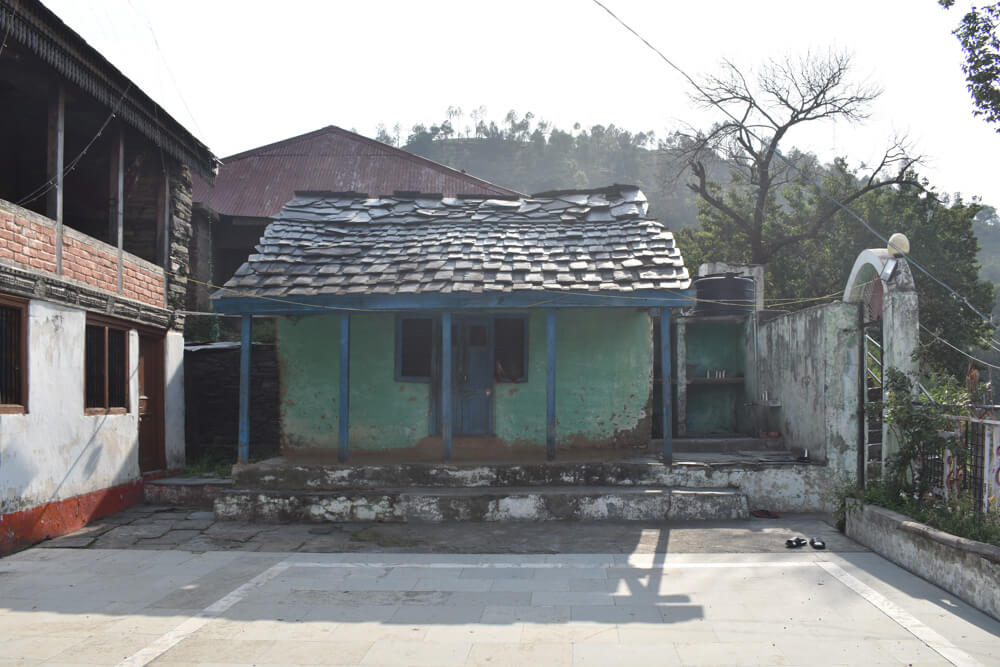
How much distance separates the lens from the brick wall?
7.92 m

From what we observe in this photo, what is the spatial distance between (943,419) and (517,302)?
496 centimetres

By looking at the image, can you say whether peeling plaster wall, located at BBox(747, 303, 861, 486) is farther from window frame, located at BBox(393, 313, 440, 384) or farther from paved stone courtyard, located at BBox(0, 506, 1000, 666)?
window frame, located at BBox(393, 313, 440, 384)

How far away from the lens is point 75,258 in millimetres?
9070

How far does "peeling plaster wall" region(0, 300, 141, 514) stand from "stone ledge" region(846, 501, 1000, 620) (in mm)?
8621

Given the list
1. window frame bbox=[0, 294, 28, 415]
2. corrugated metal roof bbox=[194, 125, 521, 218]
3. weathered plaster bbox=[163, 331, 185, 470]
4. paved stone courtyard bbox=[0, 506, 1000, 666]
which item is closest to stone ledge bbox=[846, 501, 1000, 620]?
paved stone courtyard bbox=[0, 506, 1000, 666]

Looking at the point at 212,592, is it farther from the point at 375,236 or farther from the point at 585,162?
the point at 585,162

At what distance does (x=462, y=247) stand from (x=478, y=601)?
5.78 meters

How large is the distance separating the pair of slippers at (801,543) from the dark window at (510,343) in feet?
15.2

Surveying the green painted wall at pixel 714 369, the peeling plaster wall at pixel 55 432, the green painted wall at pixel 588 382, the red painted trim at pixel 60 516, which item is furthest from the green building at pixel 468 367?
the green painted wall at pixel 714 369

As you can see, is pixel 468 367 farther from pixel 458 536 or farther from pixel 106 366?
pixel 106 366

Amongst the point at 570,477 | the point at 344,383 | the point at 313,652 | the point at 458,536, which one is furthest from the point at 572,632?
the point at 344,383

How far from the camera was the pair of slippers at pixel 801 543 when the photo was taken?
7527mm

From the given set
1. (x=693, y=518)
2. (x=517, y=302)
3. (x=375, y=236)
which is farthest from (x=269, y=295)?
(x=693, y=518)

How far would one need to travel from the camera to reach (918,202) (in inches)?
930
